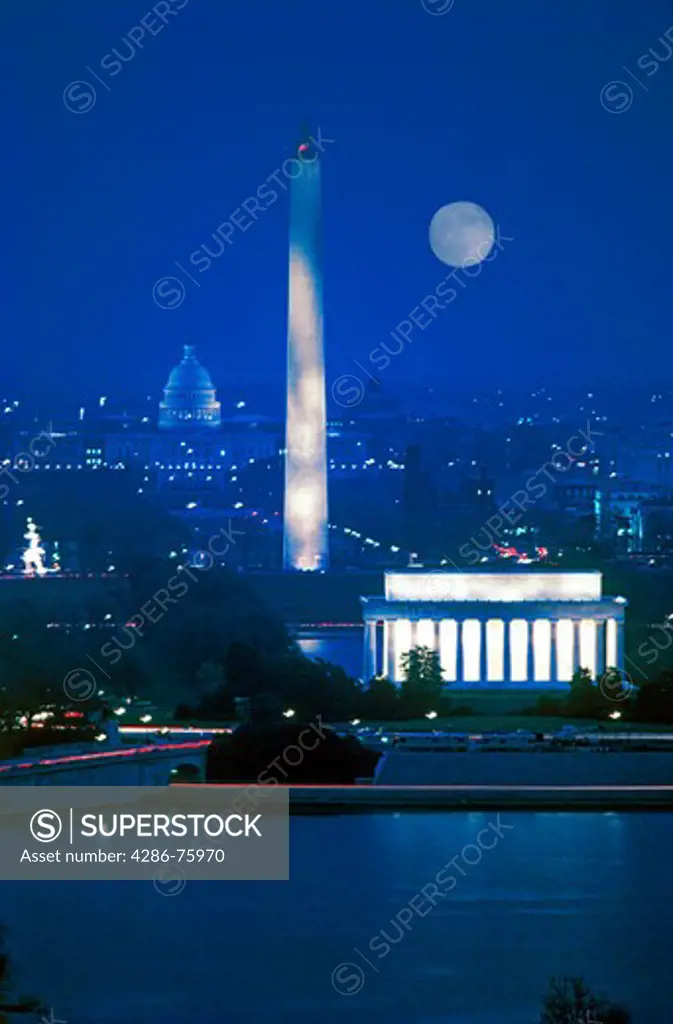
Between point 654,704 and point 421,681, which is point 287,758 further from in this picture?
point 421,681

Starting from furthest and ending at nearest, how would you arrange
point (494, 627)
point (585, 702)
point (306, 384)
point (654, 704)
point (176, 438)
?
1. point (176, 438)
2. point (306, 384)
3. point (494, 627)
4. point (585, 702)
5. point (654, 704)

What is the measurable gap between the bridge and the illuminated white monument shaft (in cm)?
1902

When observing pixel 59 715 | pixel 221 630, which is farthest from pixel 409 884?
pixel 221 630

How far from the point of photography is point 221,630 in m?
43.2

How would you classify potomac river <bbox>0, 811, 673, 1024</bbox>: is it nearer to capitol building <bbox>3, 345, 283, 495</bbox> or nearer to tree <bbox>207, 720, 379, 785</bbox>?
tree <bbox>207, 720, 379, 785</bbox>

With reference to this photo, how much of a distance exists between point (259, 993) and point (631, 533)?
Result: 41.6 meters

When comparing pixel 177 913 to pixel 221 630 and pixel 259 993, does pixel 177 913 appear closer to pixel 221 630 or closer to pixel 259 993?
pixel 259 993

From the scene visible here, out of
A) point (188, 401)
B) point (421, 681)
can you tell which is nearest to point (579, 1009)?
point (421, 681)

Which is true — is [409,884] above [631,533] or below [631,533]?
below

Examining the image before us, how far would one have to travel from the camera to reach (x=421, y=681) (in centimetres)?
4012

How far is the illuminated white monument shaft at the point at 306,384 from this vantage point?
51438 mm

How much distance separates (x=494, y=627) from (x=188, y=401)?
168 ft

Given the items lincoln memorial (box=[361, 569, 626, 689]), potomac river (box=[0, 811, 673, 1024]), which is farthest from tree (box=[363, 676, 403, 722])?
potomac river (box=[0, 811, 673, 1024])

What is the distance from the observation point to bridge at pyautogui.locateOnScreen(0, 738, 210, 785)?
30844 mm
